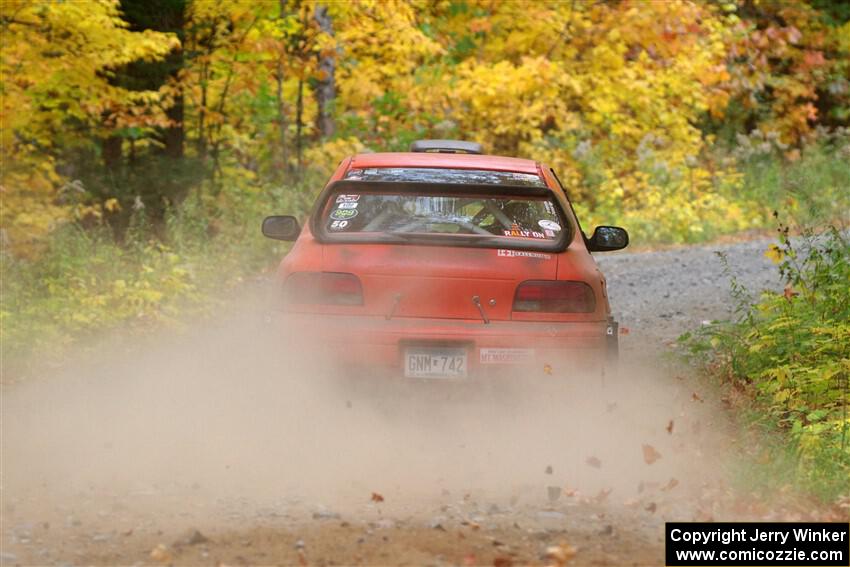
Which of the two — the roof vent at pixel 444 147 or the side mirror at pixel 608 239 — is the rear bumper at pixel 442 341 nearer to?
the side mirror at pixel 608 239

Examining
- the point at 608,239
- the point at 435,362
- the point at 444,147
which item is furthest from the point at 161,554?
the point at 444,147

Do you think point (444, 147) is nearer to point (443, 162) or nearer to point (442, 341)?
point (443, 162)

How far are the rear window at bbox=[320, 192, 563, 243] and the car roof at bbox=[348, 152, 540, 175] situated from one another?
23 cm

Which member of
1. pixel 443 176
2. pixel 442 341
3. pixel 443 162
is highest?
pixel 443 162

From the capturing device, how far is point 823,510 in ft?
19.1

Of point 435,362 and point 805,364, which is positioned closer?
point 435,362

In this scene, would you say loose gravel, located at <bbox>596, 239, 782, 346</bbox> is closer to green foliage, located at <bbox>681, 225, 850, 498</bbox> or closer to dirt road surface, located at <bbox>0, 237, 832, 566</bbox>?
green foliage, located at <bbox>681, 225, 850, 498</bbox>

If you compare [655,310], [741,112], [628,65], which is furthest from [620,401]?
[741,112]

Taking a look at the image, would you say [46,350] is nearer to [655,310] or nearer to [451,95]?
[655,310]

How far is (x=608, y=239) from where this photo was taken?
26.0 ft

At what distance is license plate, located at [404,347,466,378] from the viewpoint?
6.64 meters

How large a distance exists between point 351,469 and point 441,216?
1751mm

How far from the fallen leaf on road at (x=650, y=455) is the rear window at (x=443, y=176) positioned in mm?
1725

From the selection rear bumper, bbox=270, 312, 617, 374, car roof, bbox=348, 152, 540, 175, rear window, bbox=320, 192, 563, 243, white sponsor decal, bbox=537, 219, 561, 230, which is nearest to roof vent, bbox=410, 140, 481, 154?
car roof, bbox=348, 152, 540, 175
